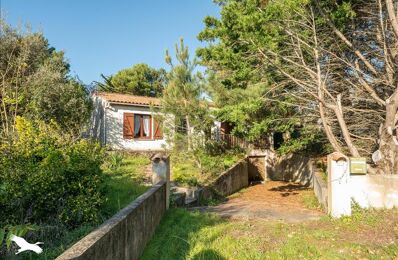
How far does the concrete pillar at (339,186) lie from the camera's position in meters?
8.94

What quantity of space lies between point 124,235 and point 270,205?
8.75 metres

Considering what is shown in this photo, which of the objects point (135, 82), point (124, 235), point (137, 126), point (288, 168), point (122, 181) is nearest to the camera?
point (124, 235)

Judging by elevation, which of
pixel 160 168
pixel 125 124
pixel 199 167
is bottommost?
pixel 199 167

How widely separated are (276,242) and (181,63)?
33.7 feet

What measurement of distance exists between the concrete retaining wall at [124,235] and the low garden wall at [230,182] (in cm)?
594

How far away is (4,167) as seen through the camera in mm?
7074

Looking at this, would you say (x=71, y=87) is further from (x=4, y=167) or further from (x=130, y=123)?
(x=4, y=167)

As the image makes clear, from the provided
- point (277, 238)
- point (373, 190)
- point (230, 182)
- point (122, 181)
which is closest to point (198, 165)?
point (230, 182)

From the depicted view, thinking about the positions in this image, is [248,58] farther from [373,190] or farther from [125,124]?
[125,124]

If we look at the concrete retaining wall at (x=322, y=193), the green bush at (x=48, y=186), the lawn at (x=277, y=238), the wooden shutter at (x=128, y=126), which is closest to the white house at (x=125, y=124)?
the wooden shutter at (x=128, y=126)

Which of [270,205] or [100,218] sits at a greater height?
[100,218]

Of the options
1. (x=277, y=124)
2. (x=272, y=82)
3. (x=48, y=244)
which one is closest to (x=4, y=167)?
(x=48, y=244)

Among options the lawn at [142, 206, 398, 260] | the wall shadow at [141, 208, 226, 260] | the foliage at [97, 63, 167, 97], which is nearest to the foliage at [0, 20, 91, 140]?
the wall shadow at [141, 208, 226, 260]

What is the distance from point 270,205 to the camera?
12719 millimetres
